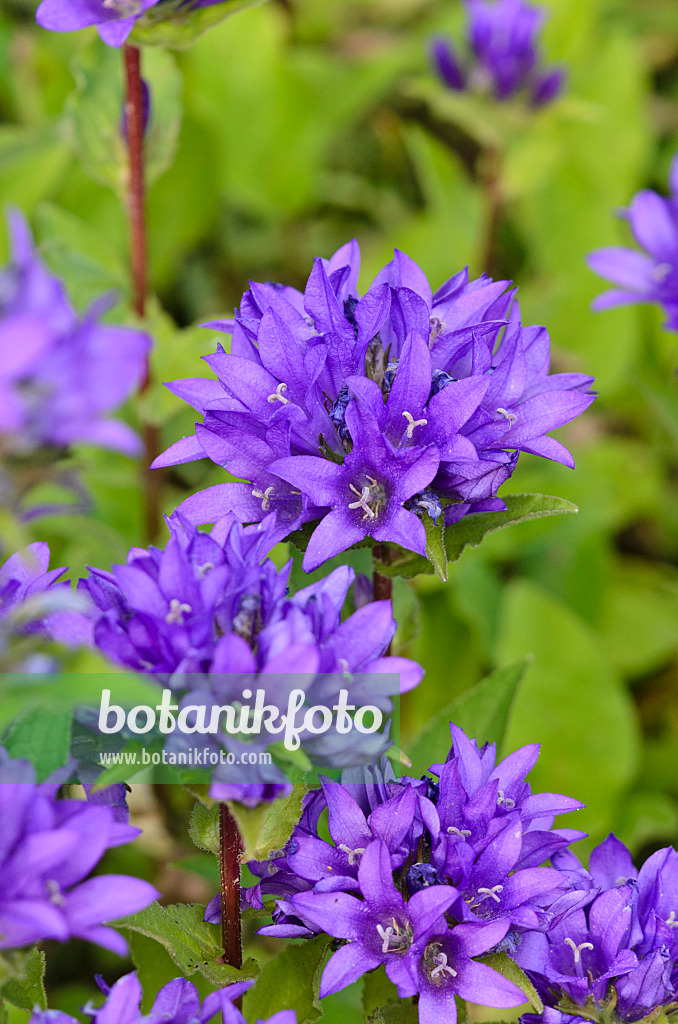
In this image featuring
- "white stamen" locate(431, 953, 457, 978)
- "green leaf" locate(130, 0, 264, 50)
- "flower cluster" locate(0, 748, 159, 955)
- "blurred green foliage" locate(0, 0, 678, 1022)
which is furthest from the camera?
"blurred green foliage" locate(0, 0, 678, 1022)

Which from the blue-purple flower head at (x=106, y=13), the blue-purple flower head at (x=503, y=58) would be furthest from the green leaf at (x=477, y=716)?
the blue-purple flower head at (x=503, y=58)

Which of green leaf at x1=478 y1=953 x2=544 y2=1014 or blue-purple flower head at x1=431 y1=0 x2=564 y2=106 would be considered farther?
blue-purple flower head at x1=431 y1=0 x2=564 y2=106

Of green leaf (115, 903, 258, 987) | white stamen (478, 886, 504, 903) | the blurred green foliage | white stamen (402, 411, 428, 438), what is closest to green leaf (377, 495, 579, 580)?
white stamen (402, 411, 428, 438)

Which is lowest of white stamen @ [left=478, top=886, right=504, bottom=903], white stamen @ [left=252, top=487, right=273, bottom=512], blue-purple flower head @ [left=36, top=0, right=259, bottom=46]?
white stamen @ [left=478, top=886, right=504, bottom=903]

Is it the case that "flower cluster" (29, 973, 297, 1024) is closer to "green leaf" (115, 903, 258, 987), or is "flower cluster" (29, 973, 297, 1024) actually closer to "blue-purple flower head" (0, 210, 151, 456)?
"green leaf" (115, 903, 258, 987)

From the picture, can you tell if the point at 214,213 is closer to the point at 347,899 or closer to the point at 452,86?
the point at 452,86

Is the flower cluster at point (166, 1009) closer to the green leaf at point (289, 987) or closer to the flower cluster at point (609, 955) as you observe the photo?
the green leaf at point (289, 987)

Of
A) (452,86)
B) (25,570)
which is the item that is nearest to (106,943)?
(25,570)
